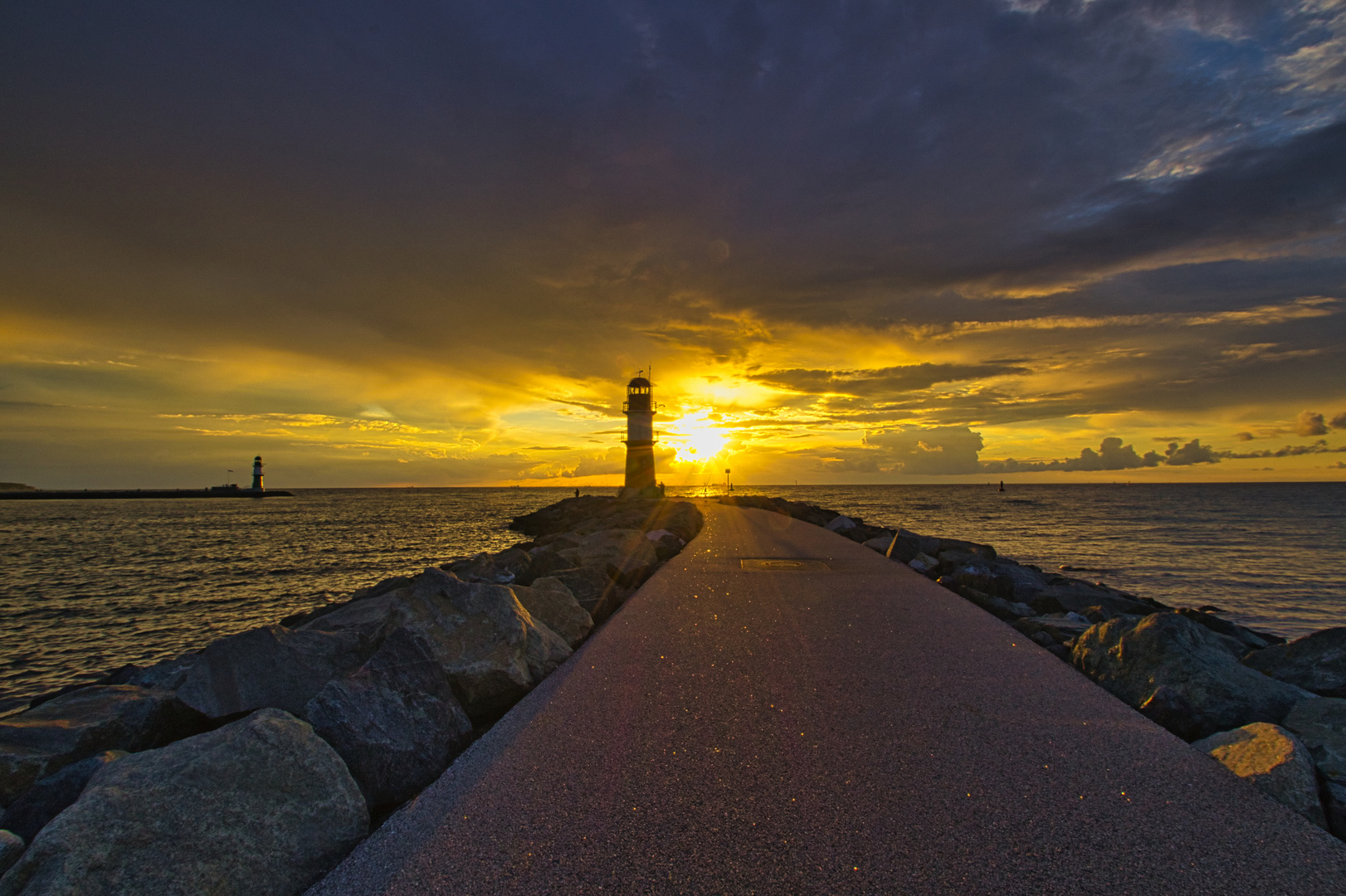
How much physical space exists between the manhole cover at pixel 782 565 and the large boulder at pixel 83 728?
8.27 meters

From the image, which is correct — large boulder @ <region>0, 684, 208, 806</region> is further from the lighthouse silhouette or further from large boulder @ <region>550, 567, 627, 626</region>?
the lighthouse silhouette

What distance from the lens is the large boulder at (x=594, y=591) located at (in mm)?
8039

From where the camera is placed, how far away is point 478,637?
5.15 m

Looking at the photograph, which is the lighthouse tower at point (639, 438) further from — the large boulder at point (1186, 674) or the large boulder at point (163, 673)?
the large boulder at point (1186, 674)

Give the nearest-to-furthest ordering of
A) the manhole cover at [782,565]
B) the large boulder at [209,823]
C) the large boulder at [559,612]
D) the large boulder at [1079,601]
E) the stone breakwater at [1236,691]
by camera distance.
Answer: the large boulder at [209,823] → the stone breakwater at [1236,691] → the large boulder at [559,612] → the large boulder at [1079,601] → the manhole cover at [782,565]

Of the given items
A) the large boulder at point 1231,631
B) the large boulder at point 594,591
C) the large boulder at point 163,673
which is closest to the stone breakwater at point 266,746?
the large boulder at point 594,591

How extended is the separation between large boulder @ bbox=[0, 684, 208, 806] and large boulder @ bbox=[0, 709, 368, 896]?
5.33 ft

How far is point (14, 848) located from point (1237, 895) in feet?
16.7

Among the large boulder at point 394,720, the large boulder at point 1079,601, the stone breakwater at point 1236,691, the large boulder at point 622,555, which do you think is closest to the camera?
the stone breakwater at point 1236,691

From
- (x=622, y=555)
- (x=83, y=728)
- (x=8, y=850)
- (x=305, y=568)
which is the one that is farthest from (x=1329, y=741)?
(x=305, y=568)

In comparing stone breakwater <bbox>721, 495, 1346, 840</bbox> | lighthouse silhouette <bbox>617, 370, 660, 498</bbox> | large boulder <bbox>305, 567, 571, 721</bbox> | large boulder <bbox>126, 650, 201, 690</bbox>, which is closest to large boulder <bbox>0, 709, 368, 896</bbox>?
large boulder <bbox>305, 567, 571, 721</bbox>

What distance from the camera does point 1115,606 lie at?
36.1 ft

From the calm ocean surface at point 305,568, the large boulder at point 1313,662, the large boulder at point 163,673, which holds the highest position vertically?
the large boulder at point 1313,662

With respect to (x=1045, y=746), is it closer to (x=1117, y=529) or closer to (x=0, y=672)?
(x=0, y=672)
